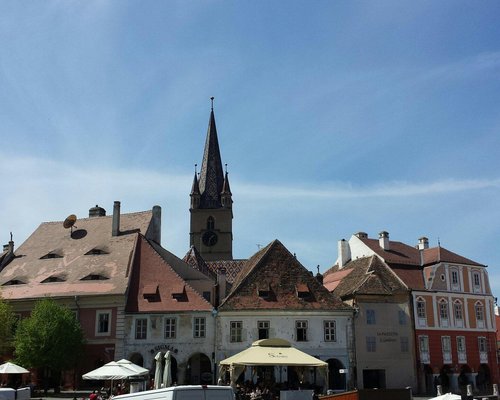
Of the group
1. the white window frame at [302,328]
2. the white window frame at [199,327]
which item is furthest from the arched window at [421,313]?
the white window frame at [199,327]

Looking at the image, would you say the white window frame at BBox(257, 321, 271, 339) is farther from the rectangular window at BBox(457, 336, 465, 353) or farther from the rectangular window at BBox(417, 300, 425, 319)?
the rectangular window at BBox(457, 336, 465, 353)

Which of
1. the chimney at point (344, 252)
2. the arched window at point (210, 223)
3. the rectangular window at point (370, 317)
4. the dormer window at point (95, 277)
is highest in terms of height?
the arched window at point (210, 223)

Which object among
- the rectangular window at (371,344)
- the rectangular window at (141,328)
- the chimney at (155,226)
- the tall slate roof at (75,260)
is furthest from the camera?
the chimney at (155,226)

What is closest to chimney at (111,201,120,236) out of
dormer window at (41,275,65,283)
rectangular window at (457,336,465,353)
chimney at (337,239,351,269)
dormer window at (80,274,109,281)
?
dormer window at (80,274,109,281)

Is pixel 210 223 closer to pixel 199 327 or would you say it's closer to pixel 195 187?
pixel 195 187

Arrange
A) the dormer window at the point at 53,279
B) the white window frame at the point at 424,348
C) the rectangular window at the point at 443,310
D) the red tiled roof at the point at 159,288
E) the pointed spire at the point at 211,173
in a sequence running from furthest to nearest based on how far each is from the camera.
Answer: the pointed spire at the point at 211,173 < the rectangular window at the point at 443,310 < the white window frame at the point at 424,348 < the dormer window at the point at 53,279 < the red tiled roof at the point at 159,288

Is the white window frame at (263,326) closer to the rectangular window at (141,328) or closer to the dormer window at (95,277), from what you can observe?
the rectangular window at (141,328)

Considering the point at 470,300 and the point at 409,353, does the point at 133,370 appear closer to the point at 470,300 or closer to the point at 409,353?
the point at 409,353

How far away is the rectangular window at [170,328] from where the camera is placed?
40.0m

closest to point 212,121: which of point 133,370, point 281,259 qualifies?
point 281,259

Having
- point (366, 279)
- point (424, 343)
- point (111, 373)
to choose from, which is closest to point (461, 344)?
point (424, 343)

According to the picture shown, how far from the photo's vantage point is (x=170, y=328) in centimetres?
4012

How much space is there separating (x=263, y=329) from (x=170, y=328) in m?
5.73

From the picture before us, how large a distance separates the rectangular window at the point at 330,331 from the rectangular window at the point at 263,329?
3.59 meters
